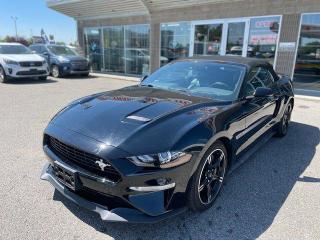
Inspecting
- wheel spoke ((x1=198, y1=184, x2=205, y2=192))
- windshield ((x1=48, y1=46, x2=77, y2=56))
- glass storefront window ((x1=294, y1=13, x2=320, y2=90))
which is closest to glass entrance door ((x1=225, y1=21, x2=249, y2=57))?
glass storefront window ((x1=294, y1=13, x2=320, y2=90))

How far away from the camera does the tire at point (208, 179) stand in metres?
2.56

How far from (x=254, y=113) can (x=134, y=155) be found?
82.2 inches

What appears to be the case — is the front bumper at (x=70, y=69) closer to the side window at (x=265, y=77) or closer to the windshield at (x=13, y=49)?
the windshield at (x=13, y=49)

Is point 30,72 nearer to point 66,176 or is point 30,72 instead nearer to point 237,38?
point 237,38

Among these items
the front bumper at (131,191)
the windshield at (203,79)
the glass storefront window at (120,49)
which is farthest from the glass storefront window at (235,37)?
the front bumper at (131,191)

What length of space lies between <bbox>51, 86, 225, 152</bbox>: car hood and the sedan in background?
11.1m

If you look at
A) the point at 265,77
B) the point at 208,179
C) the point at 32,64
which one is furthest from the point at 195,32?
the point at 208,179

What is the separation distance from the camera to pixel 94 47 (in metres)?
17.4

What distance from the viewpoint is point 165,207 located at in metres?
2.32

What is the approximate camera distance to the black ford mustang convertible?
7.38 feet

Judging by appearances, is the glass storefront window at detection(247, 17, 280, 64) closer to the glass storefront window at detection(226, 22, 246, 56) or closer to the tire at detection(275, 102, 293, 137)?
the glass storefront window at detection(226, 22, 246, 56)

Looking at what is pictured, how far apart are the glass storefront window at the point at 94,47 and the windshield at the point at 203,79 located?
13.8m

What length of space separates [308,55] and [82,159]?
32.6 feet

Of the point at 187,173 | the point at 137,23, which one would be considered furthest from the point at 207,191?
the point at 137,23
